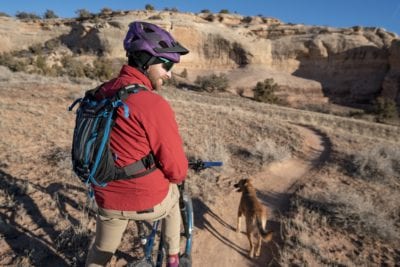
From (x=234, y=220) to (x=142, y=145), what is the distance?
3.11 m

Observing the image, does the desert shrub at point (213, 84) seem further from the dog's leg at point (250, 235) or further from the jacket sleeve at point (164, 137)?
the jacket sleeve at point (164, 137)

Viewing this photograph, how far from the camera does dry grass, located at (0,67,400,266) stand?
144 inches

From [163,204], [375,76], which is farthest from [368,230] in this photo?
[375,76]

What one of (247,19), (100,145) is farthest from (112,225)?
(247,19)

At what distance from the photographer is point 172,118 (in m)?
1.82

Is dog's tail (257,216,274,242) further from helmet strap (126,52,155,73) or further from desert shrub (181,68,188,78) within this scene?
desert shrub (181,68,188,78)

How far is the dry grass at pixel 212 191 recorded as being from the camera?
3650mm

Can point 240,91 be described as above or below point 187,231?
below

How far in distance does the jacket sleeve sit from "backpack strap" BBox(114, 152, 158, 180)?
58 millimetres

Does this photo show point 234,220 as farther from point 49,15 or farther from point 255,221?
point 49,15

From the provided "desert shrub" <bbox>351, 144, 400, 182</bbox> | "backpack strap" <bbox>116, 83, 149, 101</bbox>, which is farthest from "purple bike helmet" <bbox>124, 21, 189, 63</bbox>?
"desert shrub" <bbox>351, 144, 400, 182</bbox>

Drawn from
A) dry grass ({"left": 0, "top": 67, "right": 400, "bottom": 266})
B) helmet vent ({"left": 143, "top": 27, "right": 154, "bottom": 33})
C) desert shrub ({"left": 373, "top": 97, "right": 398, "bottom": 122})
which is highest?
helmet vent ({"left": 143, "top": 27, "right": 154, "bottom": 33})

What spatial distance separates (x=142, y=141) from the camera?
1.82m

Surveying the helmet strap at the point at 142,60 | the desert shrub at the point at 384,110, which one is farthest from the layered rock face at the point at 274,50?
the helmet strap at the point at 142,60
